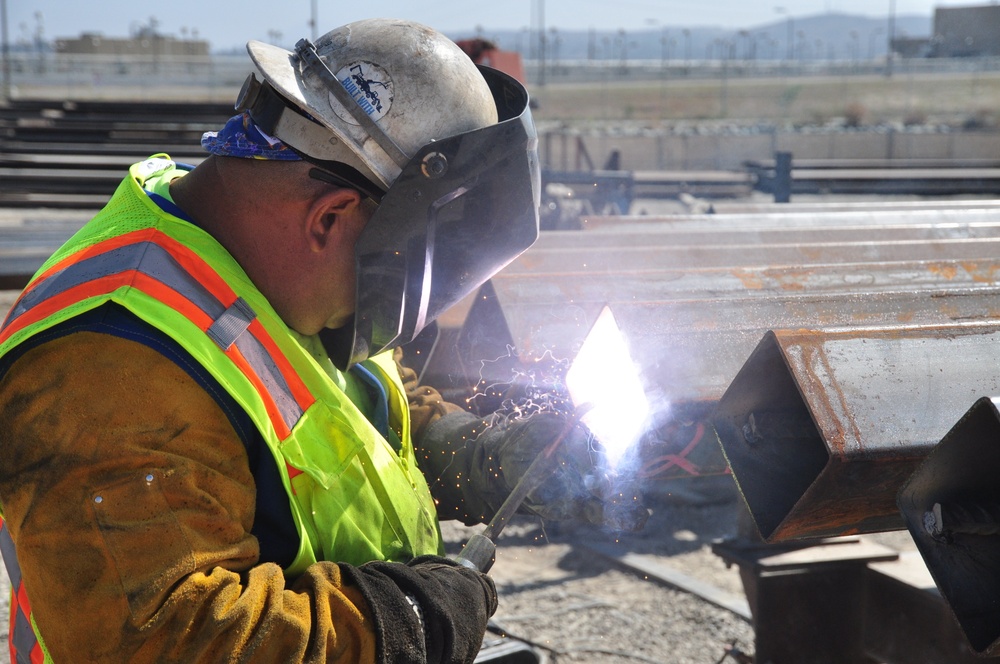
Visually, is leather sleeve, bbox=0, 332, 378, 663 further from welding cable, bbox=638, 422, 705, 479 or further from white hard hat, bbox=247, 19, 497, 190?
welding cable, bbox=638, 422, 705, 479

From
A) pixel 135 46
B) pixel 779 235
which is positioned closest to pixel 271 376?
pixel 779 235

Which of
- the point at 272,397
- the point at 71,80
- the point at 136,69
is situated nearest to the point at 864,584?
the point at 272,397

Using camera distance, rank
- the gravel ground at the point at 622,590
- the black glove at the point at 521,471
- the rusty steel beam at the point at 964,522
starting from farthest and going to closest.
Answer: the gravel ground at the point at 622,590 < the black glove at the point at 521,471 < the rusty steel beam at the point at 964,522

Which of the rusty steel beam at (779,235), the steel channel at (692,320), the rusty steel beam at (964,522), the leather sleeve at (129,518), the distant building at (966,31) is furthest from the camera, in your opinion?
the distant building at (966,31)

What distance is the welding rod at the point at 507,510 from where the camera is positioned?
1.96m

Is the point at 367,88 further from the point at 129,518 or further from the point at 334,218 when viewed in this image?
the point at 129,518

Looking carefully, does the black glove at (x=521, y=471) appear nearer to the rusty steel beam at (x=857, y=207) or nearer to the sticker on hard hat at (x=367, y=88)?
the sticker on hard hat at (x=367, y=88)

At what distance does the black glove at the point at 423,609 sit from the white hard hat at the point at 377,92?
2.35ft

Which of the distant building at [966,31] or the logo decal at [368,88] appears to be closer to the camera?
the logo decal at [368,88]

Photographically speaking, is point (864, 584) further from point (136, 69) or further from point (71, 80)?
point (136, 69)

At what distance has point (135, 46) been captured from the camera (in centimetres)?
6291

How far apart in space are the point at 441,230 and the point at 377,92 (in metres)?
0.29

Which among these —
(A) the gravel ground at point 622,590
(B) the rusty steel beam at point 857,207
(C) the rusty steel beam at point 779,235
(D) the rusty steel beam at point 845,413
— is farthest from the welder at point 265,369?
(B) the rusty steel beam at point 857,207

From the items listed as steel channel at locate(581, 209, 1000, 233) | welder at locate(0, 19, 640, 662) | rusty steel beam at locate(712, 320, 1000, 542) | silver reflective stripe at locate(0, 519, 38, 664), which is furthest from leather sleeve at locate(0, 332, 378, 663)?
steel channel at locate(581, 209, 1000, 233)
